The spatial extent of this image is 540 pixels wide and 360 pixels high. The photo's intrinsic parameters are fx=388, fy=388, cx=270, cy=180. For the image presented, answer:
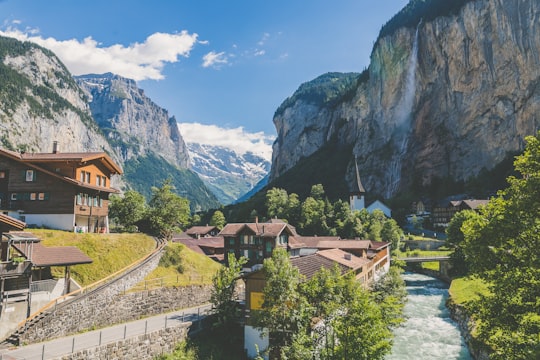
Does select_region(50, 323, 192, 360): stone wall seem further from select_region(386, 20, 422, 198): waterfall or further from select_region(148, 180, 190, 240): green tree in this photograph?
select_region(386, 20, 422, 198): waterfall

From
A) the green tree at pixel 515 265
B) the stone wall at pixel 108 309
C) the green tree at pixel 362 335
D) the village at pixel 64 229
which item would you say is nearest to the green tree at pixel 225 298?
the village at pixel 64 229

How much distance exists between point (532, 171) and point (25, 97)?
720 feet

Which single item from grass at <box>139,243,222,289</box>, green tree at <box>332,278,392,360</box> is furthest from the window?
green tree at <box>332,278,392,360</box>

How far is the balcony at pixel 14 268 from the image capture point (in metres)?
23.8

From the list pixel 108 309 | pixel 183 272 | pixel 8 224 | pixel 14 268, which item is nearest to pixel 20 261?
pixel 14 268

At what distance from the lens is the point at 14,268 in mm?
24438

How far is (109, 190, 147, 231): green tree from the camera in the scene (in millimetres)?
50344

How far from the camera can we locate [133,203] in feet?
167

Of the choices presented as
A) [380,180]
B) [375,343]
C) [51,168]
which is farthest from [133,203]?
[380,180]

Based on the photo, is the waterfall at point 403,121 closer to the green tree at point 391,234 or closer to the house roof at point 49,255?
the green tree at point 391,234

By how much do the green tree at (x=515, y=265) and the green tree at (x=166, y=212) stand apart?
135 ft

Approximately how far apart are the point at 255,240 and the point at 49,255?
35.7m

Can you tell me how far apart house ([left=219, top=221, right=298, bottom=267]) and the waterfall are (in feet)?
334

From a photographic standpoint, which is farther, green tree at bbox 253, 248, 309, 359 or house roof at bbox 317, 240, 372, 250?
house roof at bbox 317, 240, 372, 250
